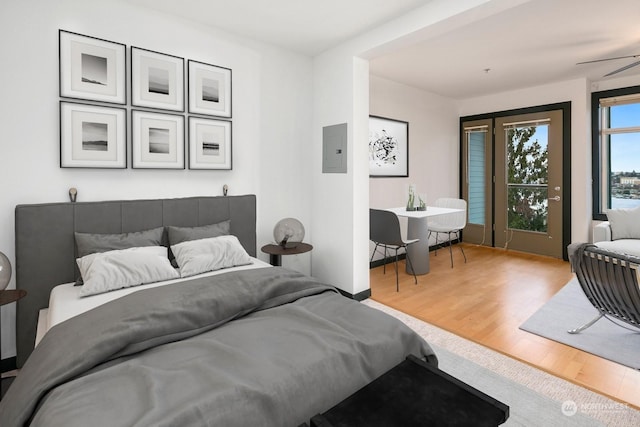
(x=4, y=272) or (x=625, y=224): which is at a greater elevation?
(x=625, y=224)

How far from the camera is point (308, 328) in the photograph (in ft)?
5.40

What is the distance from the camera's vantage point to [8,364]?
7.87ft

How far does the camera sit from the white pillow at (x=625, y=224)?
165 inches

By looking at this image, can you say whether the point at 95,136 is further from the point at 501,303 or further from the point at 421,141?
the point at 421,141

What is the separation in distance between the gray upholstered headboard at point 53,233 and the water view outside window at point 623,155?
5.83 metres

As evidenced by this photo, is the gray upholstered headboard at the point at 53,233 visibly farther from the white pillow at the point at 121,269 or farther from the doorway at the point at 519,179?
the doorway at the point at 519,179

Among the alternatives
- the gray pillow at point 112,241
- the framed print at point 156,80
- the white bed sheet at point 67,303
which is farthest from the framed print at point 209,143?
the white bed sheet at point 67,303

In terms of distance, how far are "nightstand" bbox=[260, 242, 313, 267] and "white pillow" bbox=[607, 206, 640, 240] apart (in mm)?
3827

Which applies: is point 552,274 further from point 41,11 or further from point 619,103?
point 41,11

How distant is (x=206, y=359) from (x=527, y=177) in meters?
5.72

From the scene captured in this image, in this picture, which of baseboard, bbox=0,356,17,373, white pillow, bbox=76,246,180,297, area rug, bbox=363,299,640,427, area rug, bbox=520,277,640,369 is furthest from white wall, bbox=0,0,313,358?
area rug, bbox=520,277,640,369

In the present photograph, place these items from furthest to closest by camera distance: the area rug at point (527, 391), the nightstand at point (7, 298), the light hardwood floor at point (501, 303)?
the light hardwood floor at point (501, 303)
the nightstand at point (7, 298)
the area rug at point (527, 391)

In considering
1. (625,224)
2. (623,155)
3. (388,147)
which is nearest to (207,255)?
(388,147)

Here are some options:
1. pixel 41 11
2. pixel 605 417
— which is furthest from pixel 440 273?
pixel 41 11
